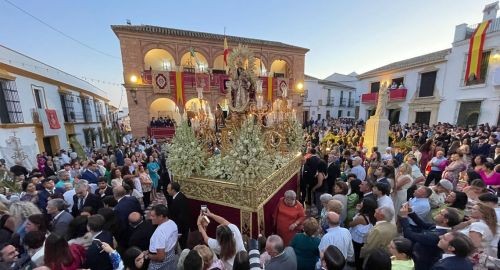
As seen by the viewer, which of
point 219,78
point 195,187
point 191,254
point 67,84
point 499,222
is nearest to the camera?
point 191,254

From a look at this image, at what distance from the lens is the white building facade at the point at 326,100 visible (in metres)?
31.6

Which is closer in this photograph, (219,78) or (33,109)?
(33,109)

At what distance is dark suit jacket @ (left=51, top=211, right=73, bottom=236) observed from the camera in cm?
A: 296

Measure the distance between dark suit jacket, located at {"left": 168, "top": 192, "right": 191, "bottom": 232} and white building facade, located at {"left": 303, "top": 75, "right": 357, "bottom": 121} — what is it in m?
27.9

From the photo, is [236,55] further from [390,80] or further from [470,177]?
[390,80]

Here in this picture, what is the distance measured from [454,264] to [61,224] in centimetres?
468

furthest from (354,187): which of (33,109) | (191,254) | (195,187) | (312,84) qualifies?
(312,84)

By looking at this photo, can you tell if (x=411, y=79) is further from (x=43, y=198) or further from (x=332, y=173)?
(x=43, y=198)

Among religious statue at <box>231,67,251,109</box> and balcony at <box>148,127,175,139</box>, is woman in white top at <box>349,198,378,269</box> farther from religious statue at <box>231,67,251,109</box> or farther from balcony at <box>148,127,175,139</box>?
balcony at <box>148,127,175,139</box>

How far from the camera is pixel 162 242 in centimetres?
255

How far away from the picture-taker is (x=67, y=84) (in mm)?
15969

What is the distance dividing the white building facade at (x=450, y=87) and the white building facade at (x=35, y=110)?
19.8 meters

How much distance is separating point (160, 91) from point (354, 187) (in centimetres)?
1607

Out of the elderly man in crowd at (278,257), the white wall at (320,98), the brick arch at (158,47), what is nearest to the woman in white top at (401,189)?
the elderly man in crowd at (278,257)
